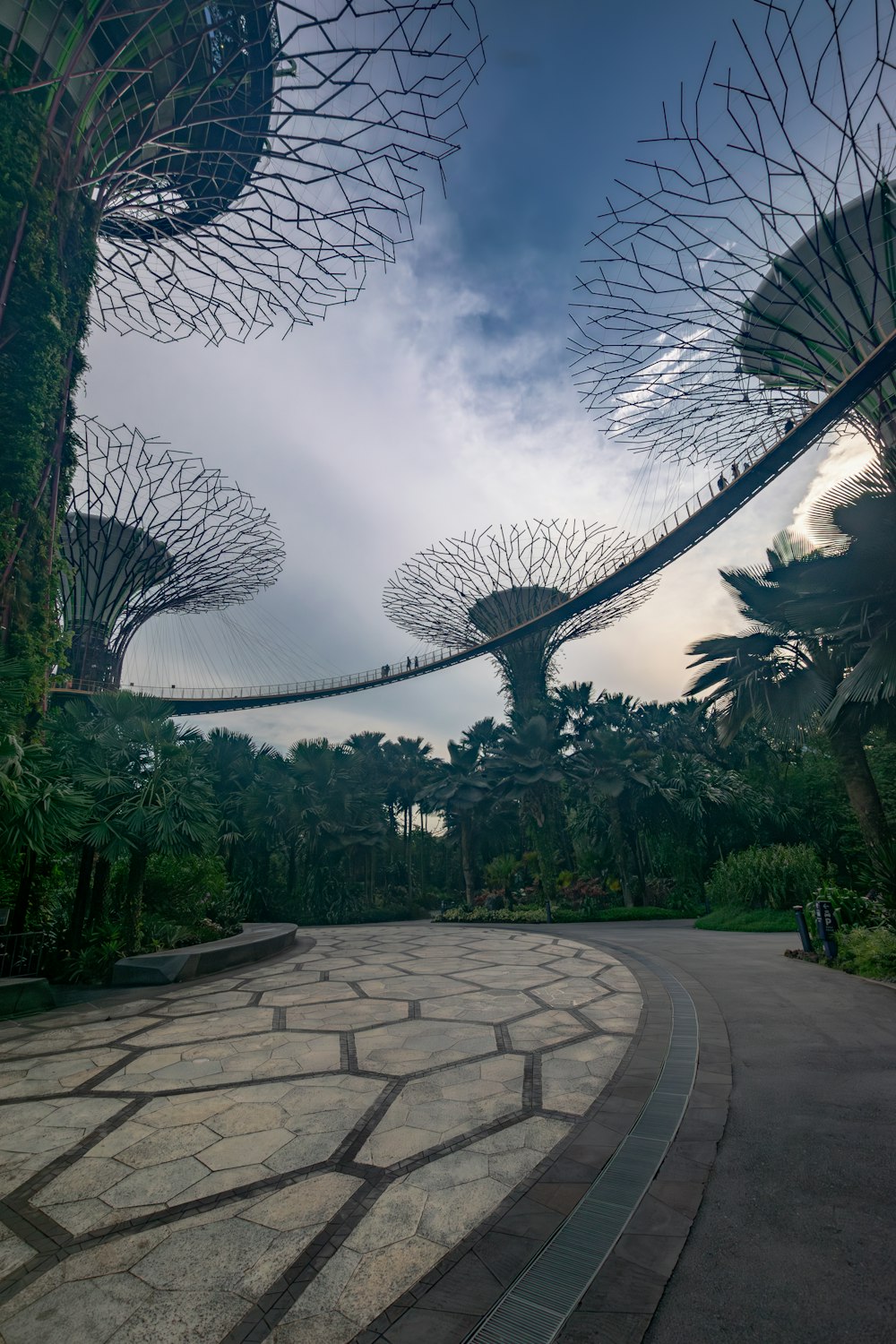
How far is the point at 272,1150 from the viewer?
10.7ft

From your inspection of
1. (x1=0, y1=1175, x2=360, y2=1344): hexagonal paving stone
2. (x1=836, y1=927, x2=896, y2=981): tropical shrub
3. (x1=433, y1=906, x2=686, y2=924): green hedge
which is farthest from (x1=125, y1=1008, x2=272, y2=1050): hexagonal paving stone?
(x1=433, y1=906, x2=686, y2=924): green hedge

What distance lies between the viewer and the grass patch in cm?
1362

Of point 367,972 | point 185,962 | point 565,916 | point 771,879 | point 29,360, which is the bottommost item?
point 565,916

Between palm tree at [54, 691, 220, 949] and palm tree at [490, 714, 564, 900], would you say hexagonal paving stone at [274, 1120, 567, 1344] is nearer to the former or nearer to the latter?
palm tree at [54, 691, 220, 949]

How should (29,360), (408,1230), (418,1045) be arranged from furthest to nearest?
(29,360) < (418,1045) < (408,1230)

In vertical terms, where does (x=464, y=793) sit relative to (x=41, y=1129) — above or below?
above

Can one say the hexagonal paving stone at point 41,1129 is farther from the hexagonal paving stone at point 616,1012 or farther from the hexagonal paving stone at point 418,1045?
the hexagonal paving stone at point 616,1012

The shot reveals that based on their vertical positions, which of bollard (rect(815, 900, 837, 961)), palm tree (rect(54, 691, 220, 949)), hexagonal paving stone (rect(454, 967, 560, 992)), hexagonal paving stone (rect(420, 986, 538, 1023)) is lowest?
hexagonal paving stone (rect(454, 967, 560, 992))

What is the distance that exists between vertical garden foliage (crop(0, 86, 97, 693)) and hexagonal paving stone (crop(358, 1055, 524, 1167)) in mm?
6963

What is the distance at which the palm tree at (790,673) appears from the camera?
10.6 meters

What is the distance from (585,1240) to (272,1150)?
183 centimetres

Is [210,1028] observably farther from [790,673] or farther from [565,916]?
[565,916]

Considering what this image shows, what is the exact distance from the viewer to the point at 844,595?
984cm

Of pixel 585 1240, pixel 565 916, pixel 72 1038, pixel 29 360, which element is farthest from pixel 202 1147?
pixel 565 916
